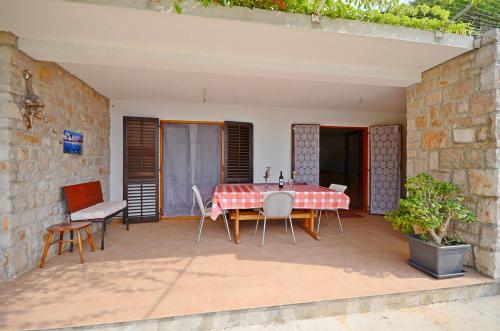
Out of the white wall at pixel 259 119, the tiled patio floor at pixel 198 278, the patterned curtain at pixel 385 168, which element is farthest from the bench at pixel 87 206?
the patterned curtain at pixel 385 168

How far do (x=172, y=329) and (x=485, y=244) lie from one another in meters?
3.17

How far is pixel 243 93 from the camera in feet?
14.7

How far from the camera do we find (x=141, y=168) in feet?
15.8

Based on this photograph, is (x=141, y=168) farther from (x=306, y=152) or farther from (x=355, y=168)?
(x=355, y=168)

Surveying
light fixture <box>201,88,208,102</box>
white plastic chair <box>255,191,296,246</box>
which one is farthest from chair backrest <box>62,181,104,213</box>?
white plastic chair <box>255,191,296,246</box>

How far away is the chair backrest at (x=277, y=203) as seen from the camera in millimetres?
3363

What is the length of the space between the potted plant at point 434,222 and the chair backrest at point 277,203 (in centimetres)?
122

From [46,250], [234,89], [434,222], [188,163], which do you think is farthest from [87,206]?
[434,222]

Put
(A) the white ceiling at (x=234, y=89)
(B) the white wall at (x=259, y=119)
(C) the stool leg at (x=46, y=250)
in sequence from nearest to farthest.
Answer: (C) the stool leg at (x=46, y=250)
(A) the white ceiling at (x=234, y=89)
(B) the white wall at (x=259, y=119)

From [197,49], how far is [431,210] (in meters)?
3.07

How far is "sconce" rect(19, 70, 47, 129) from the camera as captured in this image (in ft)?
8.40

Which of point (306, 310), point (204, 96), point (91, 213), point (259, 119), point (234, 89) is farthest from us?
point (259, 119)

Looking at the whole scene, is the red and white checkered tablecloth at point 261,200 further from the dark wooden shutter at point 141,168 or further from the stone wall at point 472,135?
the dark wooden shutter at point 141,168

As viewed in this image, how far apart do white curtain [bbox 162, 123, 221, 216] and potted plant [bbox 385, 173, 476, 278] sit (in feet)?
11.6
